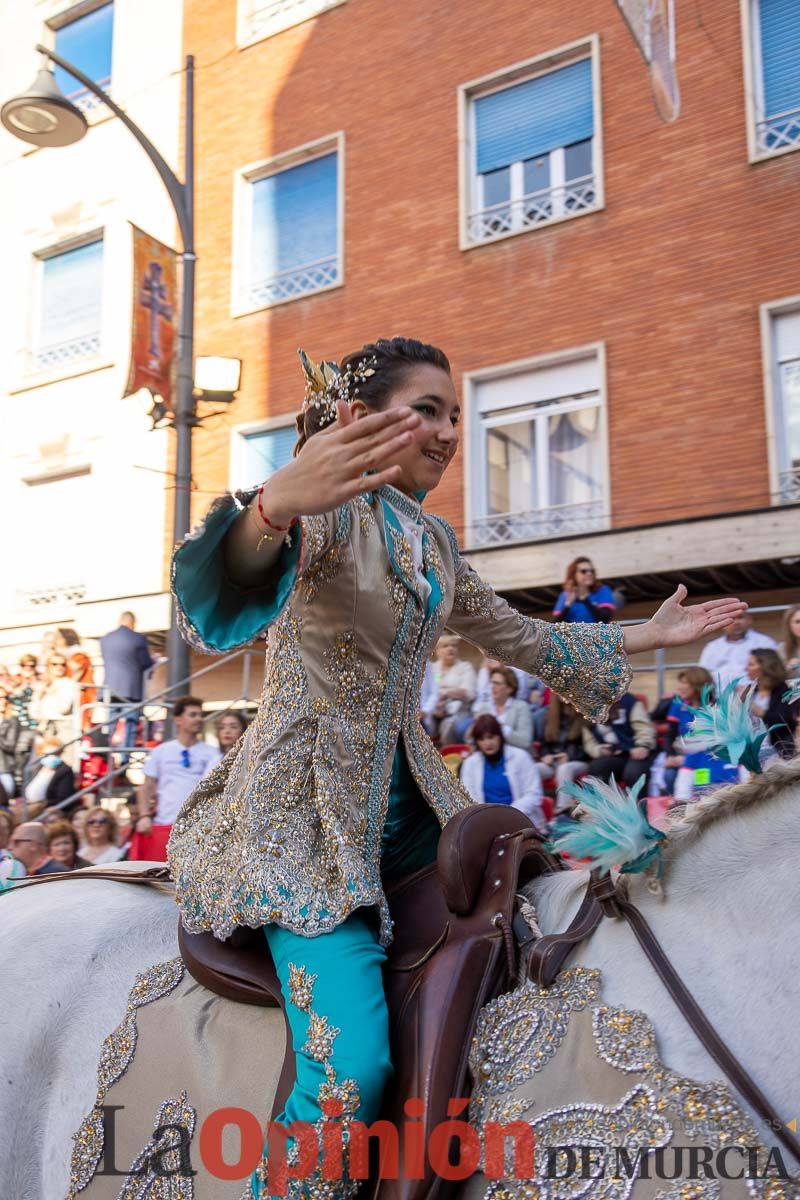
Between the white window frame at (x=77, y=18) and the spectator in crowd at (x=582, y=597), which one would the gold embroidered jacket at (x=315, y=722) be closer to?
the spectator in crowd at (x=582, y=597)

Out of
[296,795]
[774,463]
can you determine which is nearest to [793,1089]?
[296,795]

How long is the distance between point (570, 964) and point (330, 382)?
128 centimetres

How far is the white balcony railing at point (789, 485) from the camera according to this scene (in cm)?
1128

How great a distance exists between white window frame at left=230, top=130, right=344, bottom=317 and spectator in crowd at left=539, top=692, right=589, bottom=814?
341 inches

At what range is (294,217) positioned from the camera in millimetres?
16047

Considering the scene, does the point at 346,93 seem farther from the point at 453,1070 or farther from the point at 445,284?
the point at 453,1070

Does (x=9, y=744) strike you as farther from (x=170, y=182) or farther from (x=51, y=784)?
(x=170, y=182)

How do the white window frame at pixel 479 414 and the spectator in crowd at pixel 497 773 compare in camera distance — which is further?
the white window frame at pixel 479 414

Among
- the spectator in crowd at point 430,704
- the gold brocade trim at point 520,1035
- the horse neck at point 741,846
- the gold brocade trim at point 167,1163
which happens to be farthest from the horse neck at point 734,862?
the spectator in crowd at point 430,704

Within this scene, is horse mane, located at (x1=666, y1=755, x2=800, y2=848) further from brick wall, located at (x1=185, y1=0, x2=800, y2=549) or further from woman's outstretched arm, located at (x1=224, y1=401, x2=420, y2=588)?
brick wall, located at (x1=185, y1=0, x2=800, y2=549)

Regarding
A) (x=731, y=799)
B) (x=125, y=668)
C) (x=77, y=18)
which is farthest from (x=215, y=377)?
(x=77, y=18)

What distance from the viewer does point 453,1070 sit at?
2061mm

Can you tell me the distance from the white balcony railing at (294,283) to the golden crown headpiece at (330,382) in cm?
1315

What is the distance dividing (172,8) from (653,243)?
9.52m
